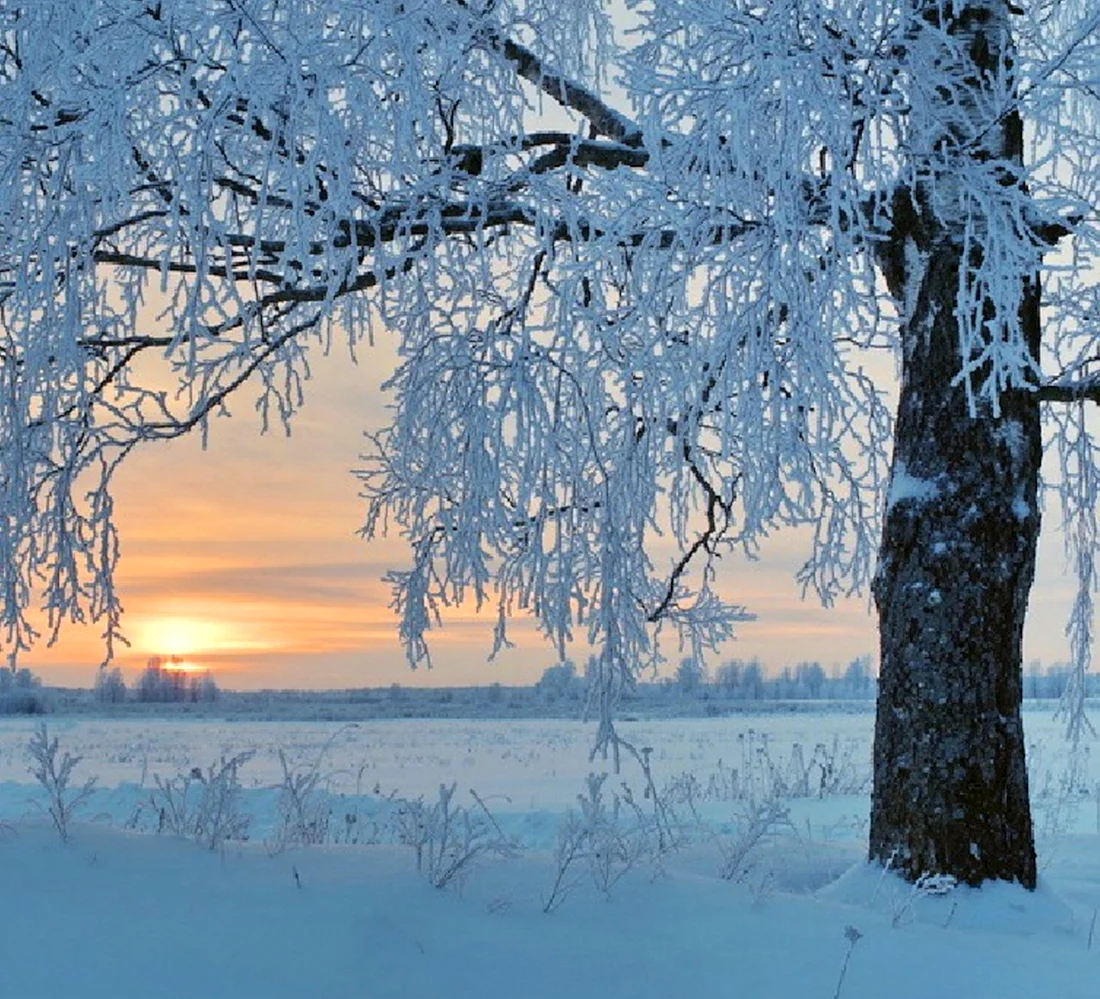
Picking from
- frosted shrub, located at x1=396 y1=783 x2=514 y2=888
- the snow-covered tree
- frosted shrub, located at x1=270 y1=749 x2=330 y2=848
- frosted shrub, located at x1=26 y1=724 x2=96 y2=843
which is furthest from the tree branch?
frosted shrub, located at x1=26 y1=724 x2=96 y2=843

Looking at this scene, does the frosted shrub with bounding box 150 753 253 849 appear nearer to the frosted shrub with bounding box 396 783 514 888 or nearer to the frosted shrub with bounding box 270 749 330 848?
the frosted shrub with bounding box 270 749 330 848

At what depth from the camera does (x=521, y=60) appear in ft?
22.7

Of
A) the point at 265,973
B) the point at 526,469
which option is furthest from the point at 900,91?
the point at 265,973

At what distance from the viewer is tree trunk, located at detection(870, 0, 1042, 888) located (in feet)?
19.2

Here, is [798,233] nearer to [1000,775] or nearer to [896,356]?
[1000,775]

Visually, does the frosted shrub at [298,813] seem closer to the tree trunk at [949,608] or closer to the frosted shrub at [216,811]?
the frosted shrub at [216,811]

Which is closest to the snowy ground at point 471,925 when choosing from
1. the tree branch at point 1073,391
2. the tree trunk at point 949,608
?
the tree trunk at point 949,608

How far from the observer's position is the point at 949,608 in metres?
5.92

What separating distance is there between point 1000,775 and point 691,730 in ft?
76.9

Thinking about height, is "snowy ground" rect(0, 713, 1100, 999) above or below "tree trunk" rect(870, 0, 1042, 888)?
below

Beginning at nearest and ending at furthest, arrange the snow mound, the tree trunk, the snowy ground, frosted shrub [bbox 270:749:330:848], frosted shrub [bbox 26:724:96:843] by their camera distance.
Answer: the snowy ground, frosted shrub [bbox 26:724:96:843], frosted shrub [bbox 270:749:330:848], the snow mound, the tree trunk

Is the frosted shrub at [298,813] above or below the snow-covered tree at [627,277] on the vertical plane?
below

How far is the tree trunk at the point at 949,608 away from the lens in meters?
5.86

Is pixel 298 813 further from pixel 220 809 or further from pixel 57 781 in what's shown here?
pixel 57 781
